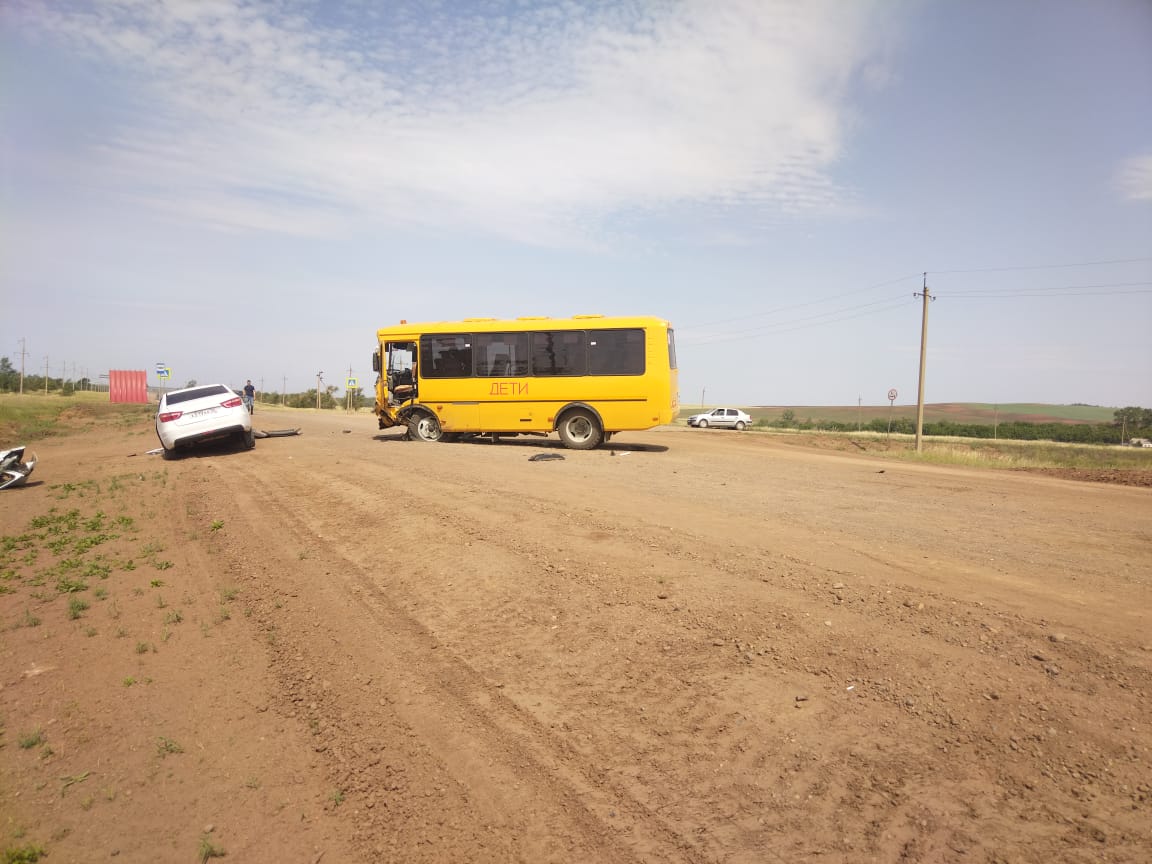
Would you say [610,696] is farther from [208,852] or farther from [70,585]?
[70,585]

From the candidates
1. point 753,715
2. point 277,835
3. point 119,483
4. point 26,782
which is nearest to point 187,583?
point 26,782

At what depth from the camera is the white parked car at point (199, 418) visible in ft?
50.7

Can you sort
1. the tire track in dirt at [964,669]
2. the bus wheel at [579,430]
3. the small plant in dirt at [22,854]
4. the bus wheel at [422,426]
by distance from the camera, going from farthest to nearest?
1. the bus wheel at [422,426]
2. the bus wheel at [579,430]
3. the tire track in dirt at [964,669]
4. the small plant in dirt at [22,854]

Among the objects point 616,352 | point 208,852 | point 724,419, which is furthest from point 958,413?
point 208,852

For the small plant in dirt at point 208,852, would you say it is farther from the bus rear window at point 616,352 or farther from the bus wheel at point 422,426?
the bus wheel at point 422,426

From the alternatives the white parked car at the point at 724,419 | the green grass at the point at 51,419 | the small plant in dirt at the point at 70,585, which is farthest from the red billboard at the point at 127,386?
the small plant in dirt at the point at 70,585

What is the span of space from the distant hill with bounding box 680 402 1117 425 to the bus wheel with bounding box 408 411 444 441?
5662cm

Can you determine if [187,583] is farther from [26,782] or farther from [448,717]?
[448,717]

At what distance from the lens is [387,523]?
28.6 ft

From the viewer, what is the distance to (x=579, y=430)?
1808 cm

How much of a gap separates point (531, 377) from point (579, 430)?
1.86 metres

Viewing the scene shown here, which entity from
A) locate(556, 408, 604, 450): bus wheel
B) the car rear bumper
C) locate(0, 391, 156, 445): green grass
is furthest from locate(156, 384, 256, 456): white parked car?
locate(0, 391, 156, 445): green grass

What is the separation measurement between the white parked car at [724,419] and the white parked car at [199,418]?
38902mm

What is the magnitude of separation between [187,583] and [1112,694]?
25.3 ft
